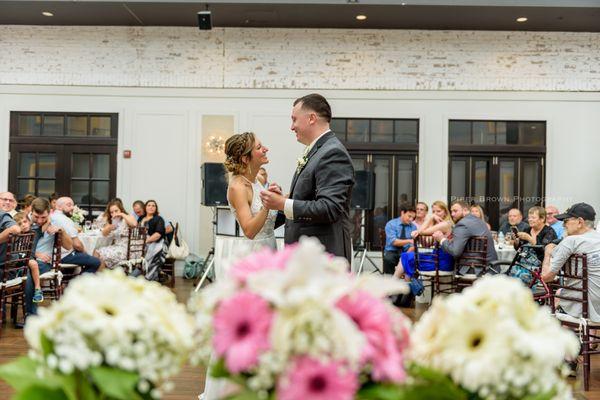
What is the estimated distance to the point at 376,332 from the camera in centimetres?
77

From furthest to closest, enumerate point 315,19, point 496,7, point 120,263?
point 315,19, point 496,7, point 120,263

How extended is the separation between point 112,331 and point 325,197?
173cm

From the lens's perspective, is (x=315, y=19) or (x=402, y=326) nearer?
(x=402, y=326)

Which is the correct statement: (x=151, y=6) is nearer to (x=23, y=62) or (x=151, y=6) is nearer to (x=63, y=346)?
(x=23, y=62)

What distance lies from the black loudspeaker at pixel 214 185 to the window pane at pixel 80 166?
Result: 2.37 meters

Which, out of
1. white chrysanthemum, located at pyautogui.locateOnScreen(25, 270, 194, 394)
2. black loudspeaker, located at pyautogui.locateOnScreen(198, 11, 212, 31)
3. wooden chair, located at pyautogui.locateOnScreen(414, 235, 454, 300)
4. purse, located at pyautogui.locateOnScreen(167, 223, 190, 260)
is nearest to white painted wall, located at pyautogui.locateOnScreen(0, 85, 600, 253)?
purse, located at pyautogui.locateOnScreen(167, 223, 190, 260)

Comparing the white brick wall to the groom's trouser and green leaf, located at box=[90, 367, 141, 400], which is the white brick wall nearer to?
the groom's trouser

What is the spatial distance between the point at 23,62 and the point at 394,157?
6.54 m

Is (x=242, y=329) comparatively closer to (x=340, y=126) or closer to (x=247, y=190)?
(x=247, y=190)

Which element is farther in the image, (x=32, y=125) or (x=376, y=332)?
(x=32, y=125)

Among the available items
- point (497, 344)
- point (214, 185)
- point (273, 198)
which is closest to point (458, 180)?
point (214, 185)

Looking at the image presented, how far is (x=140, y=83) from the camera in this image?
34.0 ft

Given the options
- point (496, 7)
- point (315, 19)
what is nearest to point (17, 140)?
point (315, 19)

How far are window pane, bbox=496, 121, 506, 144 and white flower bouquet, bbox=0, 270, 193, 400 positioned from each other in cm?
1015
